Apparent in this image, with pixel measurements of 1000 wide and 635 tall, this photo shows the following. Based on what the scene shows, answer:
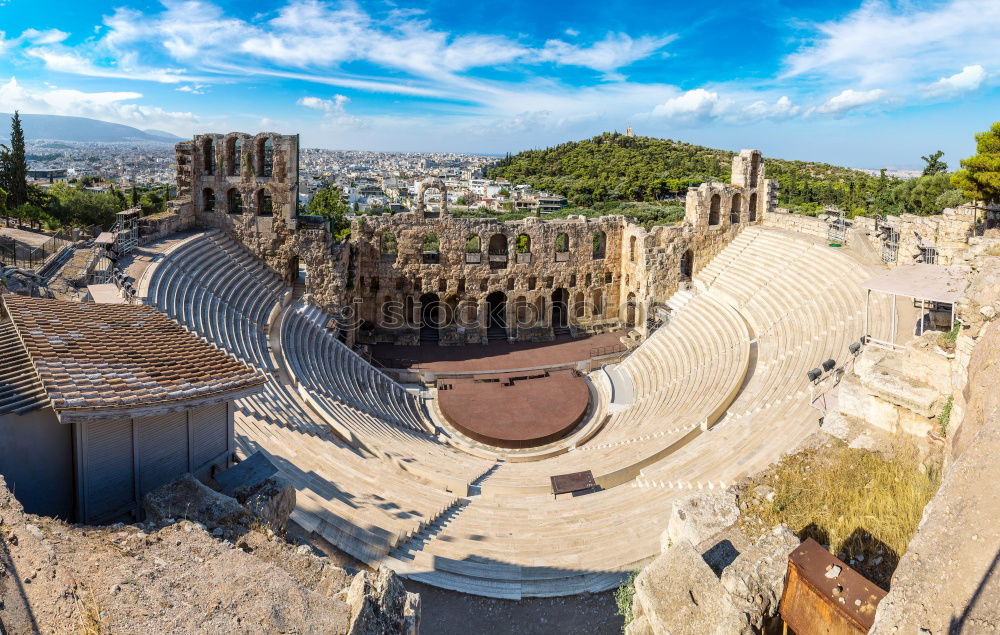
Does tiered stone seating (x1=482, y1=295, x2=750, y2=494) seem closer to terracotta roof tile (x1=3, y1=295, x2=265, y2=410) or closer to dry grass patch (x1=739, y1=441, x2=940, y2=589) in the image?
→ dry grass patch (x1=739, y1=441, x2=940, y2=589)

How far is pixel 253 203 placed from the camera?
83.0 ft

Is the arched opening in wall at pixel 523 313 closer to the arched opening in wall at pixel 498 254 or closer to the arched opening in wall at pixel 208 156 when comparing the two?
the arched opening in wall at pixel 498 254

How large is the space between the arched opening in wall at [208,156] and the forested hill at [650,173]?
4768 centimetres

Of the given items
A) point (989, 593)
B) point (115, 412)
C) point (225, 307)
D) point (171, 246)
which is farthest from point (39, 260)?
point (989, 593)

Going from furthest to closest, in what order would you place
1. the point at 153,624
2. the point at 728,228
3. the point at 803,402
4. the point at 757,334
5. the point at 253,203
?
the point at 728,228 → the point at 253,203 → the point at 757,334 → the point at 803,402 → the point at 153,624

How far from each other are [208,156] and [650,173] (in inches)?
2397

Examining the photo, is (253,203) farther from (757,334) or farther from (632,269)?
(757,334)

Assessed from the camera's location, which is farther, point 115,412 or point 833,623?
point 115,412

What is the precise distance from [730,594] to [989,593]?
193cm

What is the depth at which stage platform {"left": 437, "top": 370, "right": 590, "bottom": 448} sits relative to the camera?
19.5m

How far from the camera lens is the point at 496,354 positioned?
27.2 m

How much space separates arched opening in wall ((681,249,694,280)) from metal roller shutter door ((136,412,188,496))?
2457 cm

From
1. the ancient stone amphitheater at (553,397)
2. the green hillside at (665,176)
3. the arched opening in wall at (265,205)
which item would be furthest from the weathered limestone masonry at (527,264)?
the green hillside at (665,176)

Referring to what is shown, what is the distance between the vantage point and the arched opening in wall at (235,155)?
83.2ft
